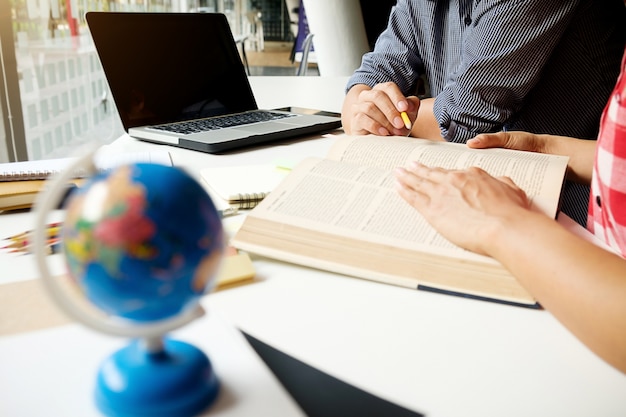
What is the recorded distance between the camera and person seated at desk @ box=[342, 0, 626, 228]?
101 centimetres

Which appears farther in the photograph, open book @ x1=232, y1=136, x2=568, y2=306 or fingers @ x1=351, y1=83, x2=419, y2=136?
fingers @ x1=351, y1=83, x2=419, y2=136

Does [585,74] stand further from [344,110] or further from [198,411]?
[198,411]

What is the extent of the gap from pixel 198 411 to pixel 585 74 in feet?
3.56

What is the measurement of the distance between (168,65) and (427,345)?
3.03 feet

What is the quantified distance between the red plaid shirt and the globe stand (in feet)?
1.88

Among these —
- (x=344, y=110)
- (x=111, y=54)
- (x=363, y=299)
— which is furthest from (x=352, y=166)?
(x=111, y=54)

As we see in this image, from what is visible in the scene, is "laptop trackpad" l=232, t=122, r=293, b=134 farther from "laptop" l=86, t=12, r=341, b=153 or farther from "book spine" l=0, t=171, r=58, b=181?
"book spine" l=0, t=171, r=58, b=181

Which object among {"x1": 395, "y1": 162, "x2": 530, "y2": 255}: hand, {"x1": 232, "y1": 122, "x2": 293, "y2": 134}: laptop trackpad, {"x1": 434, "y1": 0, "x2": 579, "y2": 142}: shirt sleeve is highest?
{"x1": 434, "y1": 0, "x2": 579, "y2": 142}: shirt sleeve

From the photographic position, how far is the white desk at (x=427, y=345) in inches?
15.3

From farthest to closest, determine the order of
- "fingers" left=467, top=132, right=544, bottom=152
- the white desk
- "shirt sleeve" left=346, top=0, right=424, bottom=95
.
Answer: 1. "shirt sleeve" left=346, top=0, right=424, bottom=95
2. "fingers" left=467, top=132, right=544, bottom=152
3. the white desk

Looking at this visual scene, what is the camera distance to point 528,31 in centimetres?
99

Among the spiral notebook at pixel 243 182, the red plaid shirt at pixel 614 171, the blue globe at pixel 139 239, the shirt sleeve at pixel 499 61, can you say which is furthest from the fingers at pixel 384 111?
the blue globe at pixel 139 239

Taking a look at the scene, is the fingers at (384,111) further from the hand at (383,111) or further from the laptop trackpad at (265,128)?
the laptop trackpad at (265,128)

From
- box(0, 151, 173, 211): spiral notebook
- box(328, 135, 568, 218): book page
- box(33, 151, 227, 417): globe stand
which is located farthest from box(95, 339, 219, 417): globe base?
box(328, 135, 568, 218): book page
